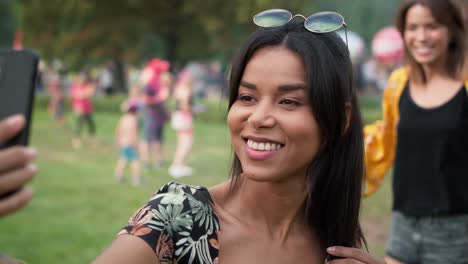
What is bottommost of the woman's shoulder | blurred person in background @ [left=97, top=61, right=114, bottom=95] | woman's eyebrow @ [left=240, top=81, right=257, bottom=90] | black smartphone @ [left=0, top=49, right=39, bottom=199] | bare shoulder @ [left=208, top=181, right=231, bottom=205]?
blurred person in background @ [left=97, top=61, right=114, bottom=95]

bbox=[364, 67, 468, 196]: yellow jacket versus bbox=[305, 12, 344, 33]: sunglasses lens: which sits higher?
bbox=[305, 12, 344, 33]: sunglasses lens

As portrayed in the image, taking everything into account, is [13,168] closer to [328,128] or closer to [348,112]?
[328,128]

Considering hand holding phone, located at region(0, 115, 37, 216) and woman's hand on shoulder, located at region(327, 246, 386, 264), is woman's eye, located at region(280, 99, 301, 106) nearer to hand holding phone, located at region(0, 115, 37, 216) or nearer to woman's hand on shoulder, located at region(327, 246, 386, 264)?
woman's hand on shoulder, located at region(327, 246, 386, 264)

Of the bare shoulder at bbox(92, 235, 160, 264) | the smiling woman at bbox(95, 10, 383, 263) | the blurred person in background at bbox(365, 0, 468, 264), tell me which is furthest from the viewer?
the blurred person in background at bbox(365, 0, 468, 264)

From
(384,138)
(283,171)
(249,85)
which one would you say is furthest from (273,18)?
(384,138)

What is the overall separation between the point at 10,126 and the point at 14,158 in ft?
0.19

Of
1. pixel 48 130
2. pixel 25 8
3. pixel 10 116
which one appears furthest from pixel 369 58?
pixel 10 116

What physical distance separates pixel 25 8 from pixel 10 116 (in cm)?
3040

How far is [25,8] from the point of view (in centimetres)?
3016

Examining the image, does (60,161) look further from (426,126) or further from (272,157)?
(272,157)

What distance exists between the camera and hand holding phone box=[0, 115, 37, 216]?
1295mm

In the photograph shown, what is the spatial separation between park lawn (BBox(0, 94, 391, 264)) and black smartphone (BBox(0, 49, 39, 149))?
8.49ft

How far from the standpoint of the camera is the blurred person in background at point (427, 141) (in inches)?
159

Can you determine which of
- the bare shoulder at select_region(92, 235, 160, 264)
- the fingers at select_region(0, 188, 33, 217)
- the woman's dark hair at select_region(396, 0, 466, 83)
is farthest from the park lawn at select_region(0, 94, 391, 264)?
the fingers at select_region(0, 188, 33, 217)
